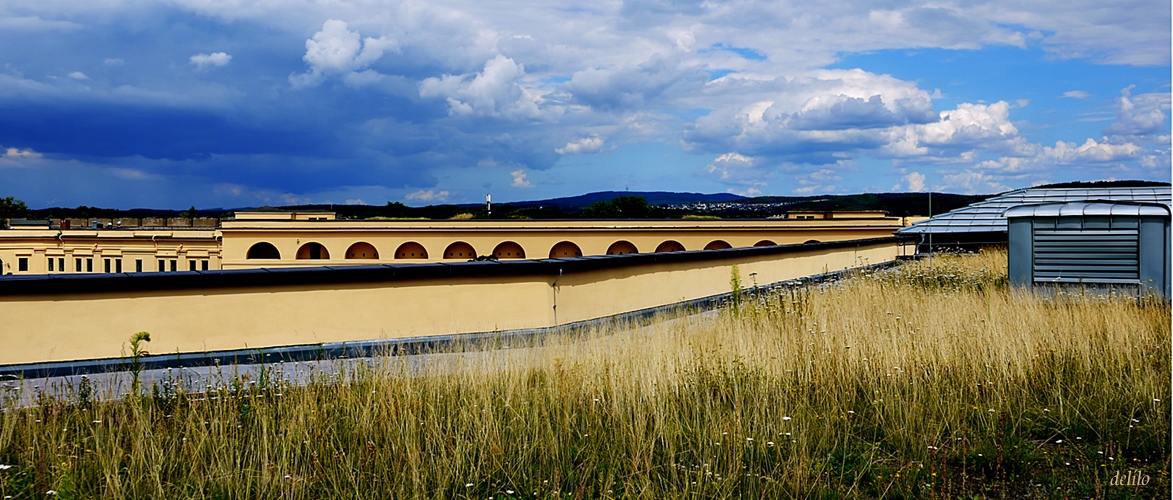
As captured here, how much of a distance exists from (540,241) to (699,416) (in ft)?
217

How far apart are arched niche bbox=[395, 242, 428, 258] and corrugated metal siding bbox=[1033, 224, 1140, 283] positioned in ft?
207

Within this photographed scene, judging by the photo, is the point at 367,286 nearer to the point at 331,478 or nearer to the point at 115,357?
the point at 115,357

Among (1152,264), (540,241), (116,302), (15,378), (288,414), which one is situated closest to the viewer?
(288,414)

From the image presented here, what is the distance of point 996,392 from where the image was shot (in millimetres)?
6285

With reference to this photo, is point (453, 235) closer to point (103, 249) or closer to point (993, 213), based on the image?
point (103, 249)

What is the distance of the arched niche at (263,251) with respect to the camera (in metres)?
71.9

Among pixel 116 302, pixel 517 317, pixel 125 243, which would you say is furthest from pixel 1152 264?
pixel 125 243

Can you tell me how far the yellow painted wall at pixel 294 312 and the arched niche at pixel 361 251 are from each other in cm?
6354

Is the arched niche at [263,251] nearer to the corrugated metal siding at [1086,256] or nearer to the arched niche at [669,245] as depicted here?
the arched niche at [669,245]

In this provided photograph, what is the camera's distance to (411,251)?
240 feet

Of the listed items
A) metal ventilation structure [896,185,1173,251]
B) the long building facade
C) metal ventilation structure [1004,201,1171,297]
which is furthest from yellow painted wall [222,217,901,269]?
metal ventilation structure [1004,201,1171,297]

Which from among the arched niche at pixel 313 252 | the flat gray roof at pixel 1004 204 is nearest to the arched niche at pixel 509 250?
the arched niche at pixel 313 252

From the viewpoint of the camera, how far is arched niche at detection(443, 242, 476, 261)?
72500mm

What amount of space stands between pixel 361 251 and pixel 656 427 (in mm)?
70603
